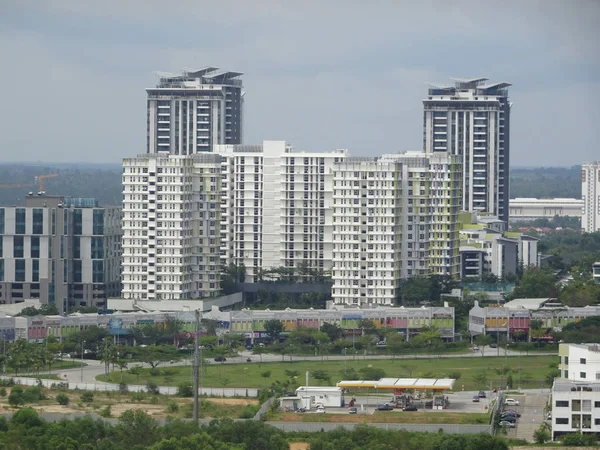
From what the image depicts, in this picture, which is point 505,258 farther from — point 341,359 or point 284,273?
point 341,359

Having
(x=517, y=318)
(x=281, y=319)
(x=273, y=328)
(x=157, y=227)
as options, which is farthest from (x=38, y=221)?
(x=517, y=318)

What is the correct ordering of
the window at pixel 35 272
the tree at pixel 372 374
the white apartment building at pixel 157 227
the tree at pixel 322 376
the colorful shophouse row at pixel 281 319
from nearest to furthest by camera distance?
the tree at pixel 322 376, the tree at pixel 372 374, the colorful shophouse row at pixel 281 319, the white apartment building at pixel 157 227, the window at pixel 35 272

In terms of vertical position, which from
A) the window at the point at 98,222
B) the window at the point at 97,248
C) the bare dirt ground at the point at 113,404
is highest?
the window at the point at 98,222

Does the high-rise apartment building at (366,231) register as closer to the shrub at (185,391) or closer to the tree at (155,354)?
the tree at (155,354)

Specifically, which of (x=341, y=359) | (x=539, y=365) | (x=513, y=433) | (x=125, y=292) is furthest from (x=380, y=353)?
(x=513, y=433)

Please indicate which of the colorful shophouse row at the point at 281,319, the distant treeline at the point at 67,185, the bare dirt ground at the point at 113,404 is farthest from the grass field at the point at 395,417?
the distant treeline at the point at 67,185

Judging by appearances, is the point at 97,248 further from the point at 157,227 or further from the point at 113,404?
the point at 113,404

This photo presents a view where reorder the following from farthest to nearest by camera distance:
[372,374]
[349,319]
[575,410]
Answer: [349,319], [372,374], [575,410]
